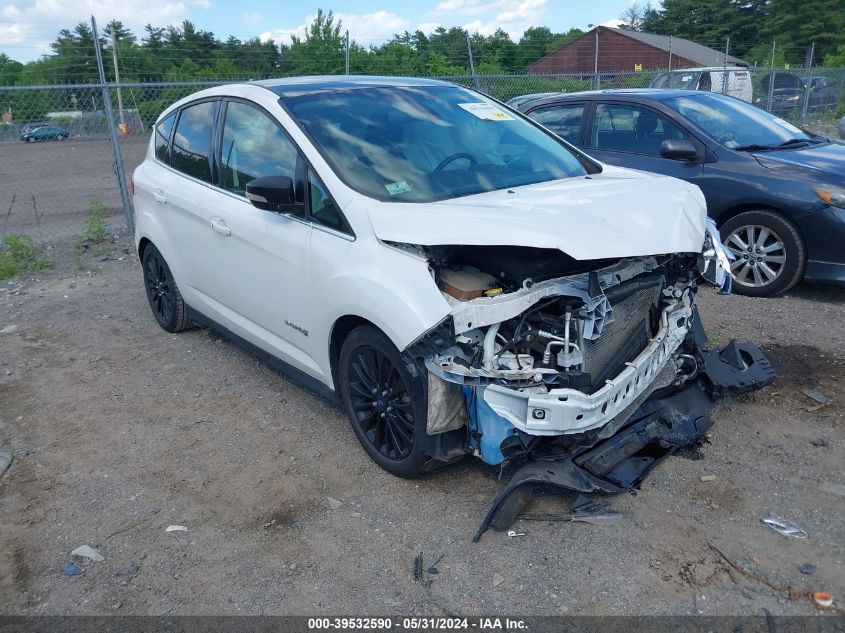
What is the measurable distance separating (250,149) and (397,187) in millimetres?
1205

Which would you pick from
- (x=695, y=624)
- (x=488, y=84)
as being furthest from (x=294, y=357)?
(x=488, y=84)

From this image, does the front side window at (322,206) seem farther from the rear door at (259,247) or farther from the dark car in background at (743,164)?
the dark car in background at (743,164)

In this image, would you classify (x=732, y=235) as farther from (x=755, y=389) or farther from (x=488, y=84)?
(x=488, y=84)

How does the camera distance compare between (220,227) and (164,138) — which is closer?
(220,227)

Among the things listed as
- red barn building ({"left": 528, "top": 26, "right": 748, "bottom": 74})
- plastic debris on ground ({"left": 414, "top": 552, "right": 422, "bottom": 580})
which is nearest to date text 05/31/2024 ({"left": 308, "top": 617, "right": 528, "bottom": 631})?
plastic debris on ground ({"left": 414, "top": 552, "right": 422, "bottom": 580})

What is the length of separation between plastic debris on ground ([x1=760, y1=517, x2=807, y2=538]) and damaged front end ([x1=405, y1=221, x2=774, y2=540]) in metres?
0.54

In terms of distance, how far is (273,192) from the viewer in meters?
3.67

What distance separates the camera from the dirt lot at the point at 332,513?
2.89 m

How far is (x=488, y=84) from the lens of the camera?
46.7 feet

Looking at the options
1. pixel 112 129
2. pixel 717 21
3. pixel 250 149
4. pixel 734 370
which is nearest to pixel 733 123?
pixel 734 370

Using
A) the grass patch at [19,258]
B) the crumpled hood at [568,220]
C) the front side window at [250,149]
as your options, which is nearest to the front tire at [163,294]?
the front side window at [250,149]

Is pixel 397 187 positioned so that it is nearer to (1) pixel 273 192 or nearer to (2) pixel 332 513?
(1) pixel 273 192

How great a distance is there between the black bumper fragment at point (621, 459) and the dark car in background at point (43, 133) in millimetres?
9612

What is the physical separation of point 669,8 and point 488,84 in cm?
5533
